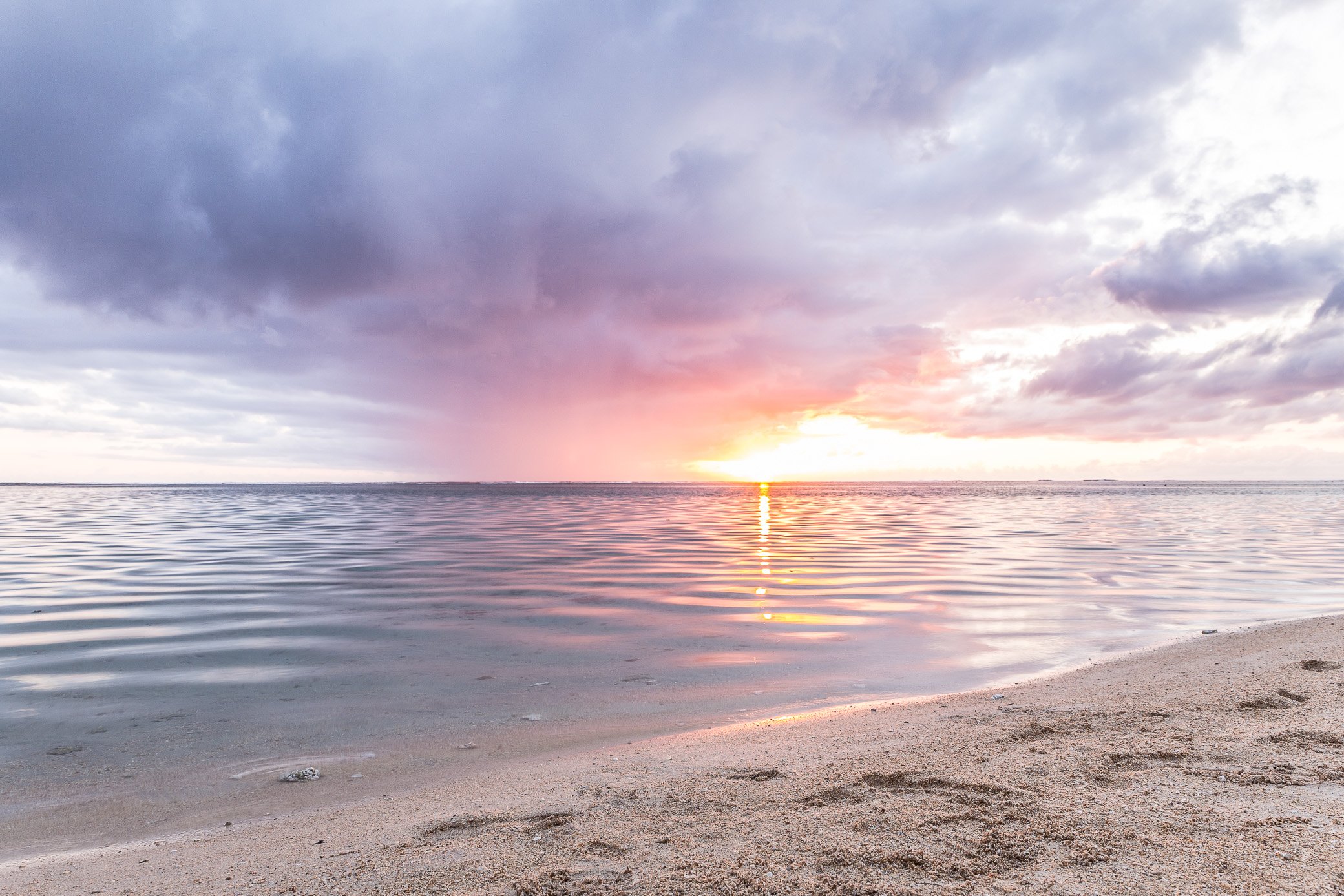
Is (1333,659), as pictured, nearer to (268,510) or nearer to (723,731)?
(723,731)

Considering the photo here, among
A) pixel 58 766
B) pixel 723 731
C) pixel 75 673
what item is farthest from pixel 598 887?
pixel 75 673

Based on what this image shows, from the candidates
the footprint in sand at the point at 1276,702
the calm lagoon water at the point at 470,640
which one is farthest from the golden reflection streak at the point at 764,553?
the footprint in sand at the point at 1276,702

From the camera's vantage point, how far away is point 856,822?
3939mm

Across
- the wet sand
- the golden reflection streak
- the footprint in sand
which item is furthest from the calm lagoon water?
the footprint in sand

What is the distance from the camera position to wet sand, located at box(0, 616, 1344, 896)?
10.9ft

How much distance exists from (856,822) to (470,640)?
27.0 ft

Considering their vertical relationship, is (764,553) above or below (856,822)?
below

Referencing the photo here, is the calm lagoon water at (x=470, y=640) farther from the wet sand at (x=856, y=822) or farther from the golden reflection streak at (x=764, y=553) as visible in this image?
the wet sand at (x=856, y=822)

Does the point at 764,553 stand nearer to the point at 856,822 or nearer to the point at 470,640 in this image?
the point at 470,640

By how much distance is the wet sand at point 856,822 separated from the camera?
3309mm

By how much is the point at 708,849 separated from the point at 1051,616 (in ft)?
36.7

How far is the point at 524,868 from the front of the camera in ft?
11.8

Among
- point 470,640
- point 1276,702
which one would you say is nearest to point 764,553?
point 470,640

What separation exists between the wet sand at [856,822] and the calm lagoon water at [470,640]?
123 centimetres
